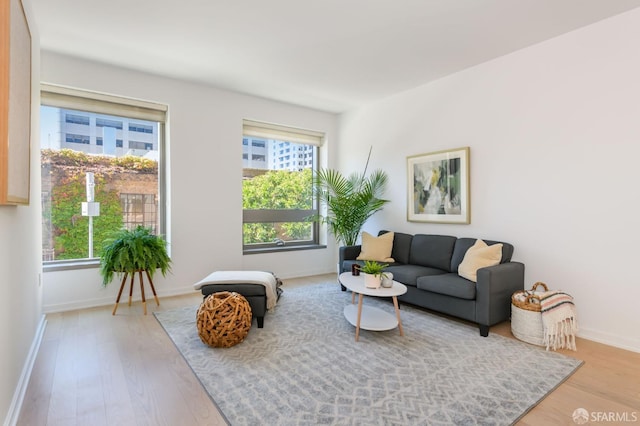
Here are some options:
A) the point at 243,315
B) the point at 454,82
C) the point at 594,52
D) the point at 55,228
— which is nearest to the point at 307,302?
the point at 243,315

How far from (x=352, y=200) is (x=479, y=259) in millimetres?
2027

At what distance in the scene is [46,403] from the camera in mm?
1918

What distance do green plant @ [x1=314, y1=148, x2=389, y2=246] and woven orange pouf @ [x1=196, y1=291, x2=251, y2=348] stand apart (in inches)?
94.7

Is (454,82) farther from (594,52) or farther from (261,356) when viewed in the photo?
(261,356)

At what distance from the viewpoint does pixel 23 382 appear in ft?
6.81

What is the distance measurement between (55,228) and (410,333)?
4036 mm

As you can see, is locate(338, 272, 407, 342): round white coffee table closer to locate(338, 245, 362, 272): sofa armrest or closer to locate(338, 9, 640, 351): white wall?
locate(338, 245, 362, 272): sofa armrest

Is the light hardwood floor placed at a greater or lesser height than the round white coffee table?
lesser

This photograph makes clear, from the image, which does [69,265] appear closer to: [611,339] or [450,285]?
[450,285]

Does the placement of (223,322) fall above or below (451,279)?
below

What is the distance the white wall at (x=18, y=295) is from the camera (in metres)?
1.67

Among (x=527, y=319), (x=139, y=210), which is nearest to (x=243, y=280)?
(x=139, y=210)

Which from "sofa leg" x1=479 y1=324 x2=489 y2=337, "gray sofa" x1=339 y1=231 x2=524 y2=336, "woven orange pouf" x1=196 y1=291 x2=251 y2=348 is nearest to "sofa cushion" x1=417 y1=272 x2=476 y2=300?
"gray sofa" x1=339 y1=231 x2=524 y2=336

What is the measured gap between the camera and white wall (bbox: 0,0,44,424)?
65.6 inches
